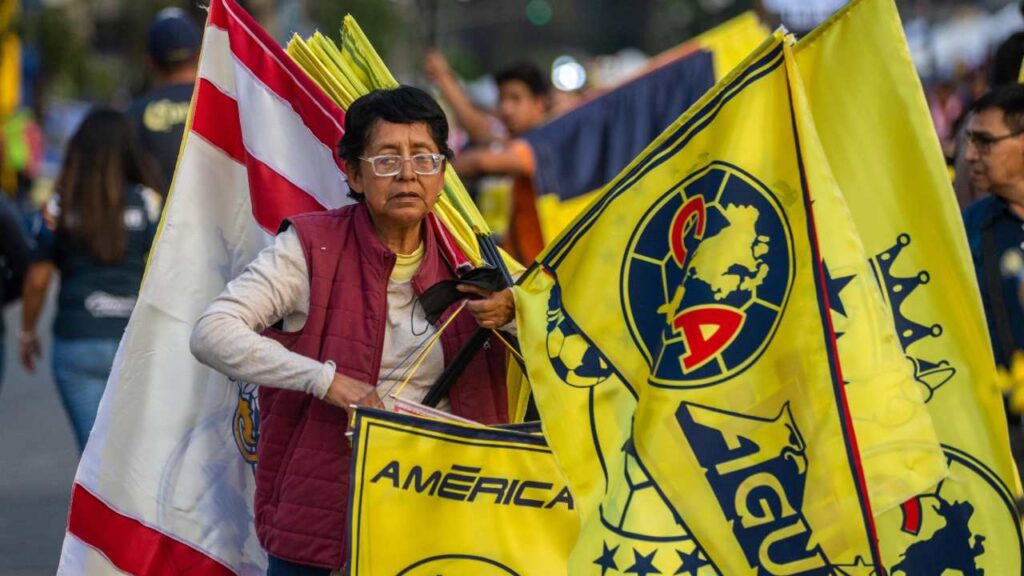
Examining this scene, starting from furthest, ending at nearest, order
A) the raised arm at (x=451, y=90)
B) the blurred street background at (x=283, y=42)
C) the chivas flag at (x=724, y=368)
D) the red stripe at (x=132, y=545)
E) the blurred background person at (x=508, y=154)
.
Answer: the raised arm at (x=451, y=90) → the blurred street background at (x=283, y=42) → the blurred background person at (x=508, y=154) → the red stripe at (x=132, y=545) → the chivas flag at (x=724, y=368)

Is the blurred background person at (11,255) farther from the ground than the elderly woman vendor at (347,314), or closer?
farther from the ground

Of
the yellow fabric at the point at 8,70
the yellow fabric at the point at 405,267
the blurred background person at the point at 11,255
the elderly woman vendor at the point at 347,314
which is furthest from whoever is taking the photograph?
the yellow fabric at the point at 8,70

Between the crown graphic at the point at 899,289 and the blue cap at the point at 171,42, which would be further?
the blue cap at the point at 171,42

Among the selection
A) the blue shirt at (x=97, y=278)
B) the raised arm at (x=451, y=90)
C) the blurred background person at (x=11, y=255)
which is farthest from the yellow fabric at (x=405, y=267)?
the raised arm at (x=451, y=90)

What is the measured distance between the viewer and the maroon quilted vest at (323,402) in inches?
162

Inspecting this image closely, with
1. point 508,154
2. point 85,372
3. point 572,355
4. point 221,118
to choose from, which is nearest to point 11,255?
point 85,372

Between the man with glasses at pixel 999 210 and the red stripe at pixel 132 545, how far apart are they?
2.31 metres

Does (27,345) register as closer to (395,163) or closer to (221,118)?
(221,118)

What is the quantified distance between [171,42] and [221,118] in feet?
11.0

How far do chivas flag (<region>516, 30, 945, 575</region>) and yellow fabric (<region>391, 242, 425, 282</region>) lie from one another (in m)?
0.38

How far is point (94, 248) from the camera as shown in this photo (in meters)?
7.03

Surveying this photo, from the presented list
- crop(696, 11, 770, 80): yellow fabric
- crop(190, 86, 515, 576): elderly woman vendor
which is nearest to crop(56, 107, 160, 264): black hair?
crop(190, 86, 515, 576): elderly woman vendor

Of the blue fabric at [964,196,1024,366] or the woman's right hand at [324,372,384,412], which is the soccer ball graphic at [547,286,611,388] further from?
the blue fabric at [964,196,1024,366]

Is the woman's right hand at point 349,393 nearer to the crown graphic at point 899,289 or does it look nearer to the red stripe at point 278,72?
the red stripe at point 278,72
